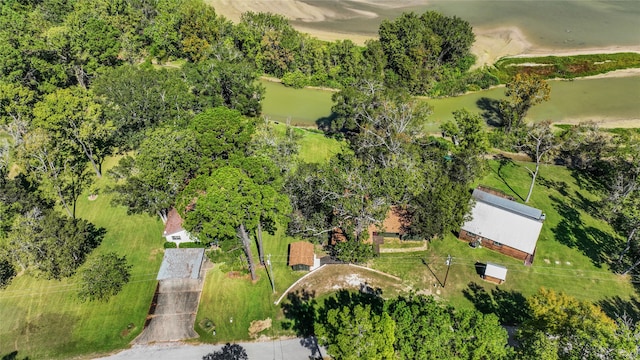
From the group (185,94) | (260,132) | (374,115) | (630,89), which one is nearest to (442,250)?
(374,115)

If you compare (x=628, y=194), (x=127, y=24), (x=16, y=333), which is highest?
(x=127, y=24)

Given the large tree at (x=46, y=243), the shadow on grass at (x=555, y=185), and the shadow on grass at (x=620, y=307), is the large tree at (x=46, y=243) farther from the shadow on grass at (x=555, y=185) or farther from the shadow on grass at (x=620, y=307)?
the shadow on grass at (x=555, y=185)

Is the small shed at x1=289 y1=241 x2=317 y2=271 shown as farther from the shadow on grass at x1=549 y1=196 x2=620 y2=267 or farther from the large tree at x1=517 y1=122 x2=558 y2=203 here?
the large tree at x1=517 y1=122 x2=558 y2=203

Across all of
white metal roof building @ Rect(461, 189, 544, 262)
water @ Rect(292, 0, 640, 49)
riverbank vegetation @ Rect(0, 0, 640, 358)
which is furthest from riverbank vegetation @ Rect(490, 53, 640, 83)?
white metal roof building @ Rect(461, 189, 544, 262)

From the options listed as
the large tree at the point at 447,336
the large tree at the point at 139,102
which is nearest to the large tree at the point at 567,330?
the large tree at the point at 447,336

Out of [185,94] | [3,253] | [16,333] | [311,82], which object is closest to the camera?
[16,333]

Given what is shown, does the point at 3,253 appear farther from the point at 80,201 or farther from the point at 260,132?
the point at 260,132

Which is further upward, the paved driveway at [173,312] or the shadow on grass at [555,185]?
the shadow on grass at [555,185]
